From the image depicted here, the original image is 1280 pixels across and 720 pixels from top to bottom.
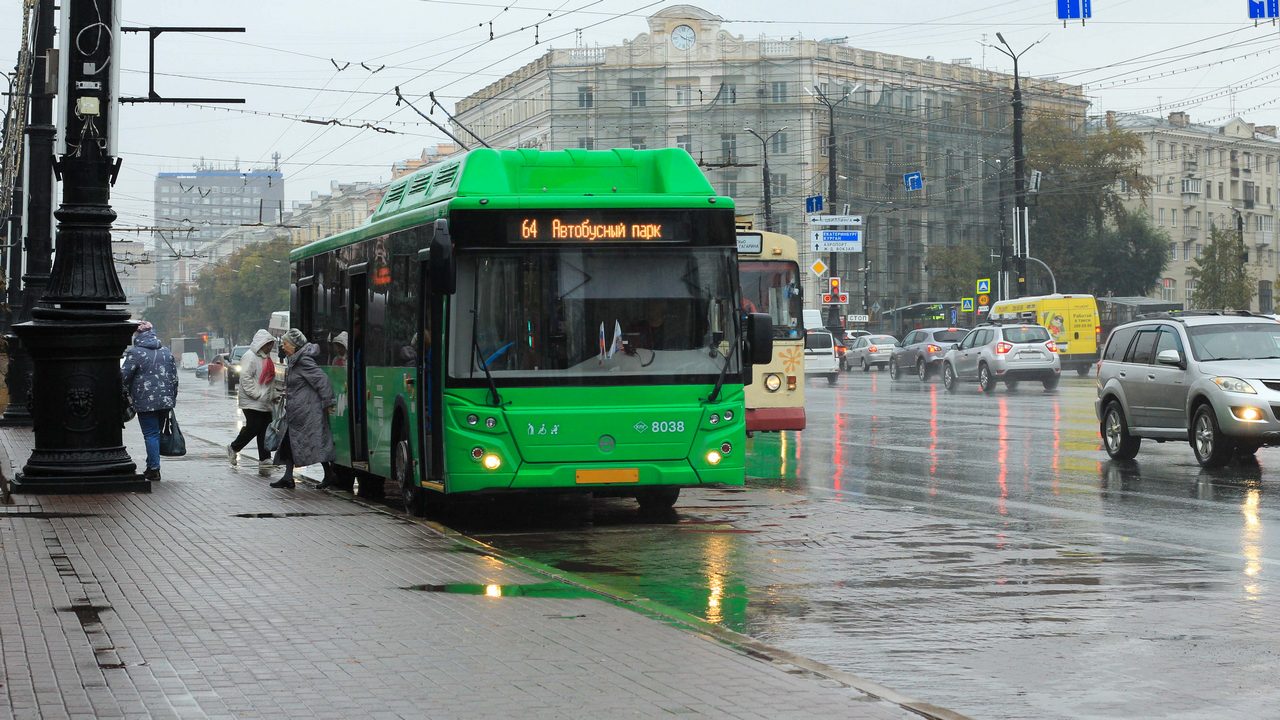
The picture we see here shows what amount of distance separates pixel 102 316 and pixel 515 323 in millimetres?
4537

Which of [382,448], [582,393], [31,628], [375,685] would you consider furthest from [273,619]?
[382,448]

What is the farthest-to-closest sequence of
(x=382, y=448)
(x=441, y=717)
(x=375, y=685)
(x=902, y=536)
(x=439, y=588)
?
(x=382, y=448) < (x=902, y=536) < (x=439, y=588) < (x=375, y=685) < (x=441, y=717)

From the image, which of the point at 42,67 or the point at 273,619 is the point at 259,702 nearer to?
the point at 273,619

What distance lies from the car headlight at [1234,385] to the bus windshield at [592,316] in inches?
263

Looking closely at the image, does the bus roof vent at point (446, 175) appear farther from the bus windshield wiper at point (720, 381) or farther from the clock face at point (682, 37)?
the clock face at point (682, 37)

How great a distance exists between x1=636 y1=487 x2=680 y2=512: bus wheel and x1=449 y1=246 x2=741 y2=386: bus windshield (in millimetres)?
1287

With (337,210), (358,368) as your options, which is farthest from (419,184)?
(337,210)

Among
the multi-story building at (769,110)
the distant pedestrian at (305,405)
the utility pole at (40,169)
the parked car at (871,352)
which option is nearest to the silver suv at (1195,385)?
the distant pedestrian at (305,405)

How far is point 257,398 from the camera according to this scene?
832 inches

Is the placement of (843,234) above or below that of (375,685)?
above

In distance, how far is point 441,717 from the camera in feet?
20.4

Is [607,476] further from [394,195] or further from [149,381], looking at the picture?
[149,381]

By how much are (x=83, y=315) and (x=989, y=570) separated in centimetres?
891

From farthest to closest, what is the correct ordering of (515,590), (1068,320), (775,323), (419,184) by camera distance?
(1068,320) < (775,323) < (419,184) < (515,590)
